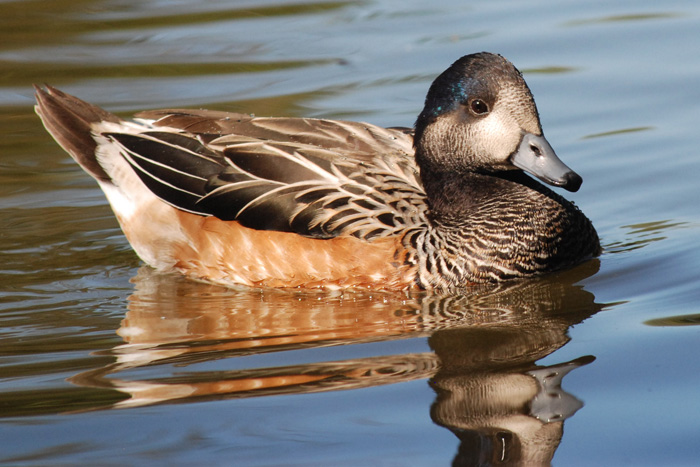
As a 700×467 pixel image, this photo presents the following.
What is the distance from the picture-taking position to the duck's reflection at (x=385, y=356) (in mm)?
4945

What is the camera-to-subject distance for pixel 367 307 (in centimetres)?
653

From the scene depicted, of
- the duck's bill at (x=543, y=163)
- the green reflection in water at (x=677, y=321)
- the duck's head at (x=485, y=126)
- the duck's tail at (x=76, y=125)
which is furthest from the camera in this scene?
the duck's tail at (x=76, y=125)

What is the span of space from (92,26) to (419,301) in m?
6.77

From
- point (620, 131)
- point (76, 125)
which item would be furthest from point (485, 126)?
point (76, 125)

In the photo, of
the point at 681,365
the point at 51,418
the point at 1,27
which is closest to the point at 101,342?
the point at 51,418

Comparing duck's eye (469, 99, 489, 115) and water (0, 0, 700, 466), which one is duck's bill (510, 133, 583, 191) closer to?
duck's eye (469, 99, 489, 115)

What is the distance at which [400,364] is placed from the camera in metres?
5.55

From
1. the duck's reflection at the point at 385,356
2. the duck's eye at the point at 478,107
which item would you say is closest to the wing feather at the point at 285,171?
the duck's reflection at the point at 385,356

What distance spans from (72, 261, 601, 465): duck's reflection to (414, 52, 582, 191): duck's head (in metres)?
0.76

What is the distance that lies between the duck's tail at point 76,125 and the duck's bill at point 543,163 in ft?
9.40

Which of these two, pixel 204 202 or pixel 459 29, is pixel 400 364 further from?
pixel 459 29

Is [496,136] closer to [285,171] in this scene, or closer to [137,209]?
[285,171]

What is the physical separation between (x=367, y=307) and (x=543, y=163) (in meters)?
1.31

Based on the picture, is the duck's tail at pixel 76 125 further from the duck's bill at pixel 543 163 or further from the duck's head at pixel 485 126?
the duck's bill at pixel 543 163
